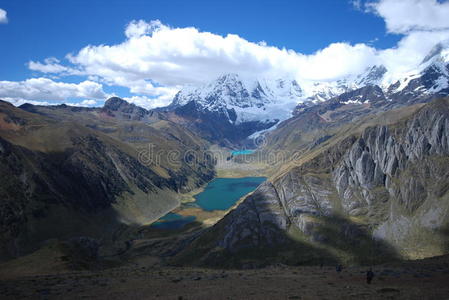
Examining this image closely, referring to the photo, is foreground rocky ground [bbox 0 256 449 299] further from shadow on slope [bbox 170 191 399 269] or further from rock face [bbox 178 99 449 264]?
rock face [bbox 178 99 449 264]

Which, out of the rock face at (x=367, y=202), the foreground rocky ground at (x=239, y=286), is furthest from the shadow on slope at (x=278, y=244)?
the foreground rocky ground at (x=239, y=286)

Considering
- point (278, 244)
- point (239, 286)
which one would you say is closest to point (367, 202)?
point (278, 244)

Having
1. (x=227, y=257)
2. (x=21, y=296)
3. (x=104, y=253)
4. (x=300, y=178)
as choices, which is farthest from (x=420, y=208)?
(x=104, y=253)

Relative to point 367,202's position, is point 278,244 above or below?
below

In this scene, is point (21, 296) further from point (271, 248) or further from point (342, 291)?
point (271, 248)

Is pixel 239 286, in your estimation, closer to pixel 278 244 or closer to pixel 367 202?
pixel 278 244

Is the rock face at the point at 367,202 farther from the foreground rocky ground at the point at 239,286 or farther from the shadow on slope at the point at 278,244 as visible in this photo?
the foreground rocky ground at the point at 239,286
